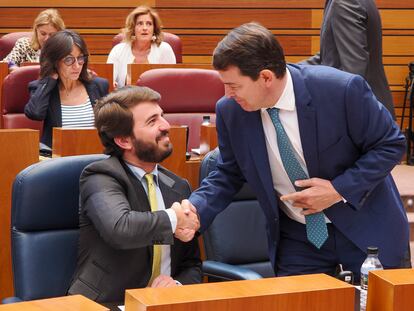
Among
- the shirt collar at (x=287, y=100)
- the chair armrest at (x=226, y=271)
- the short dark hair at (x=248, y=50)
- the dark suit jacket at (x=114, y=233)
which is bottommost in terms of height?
the chair armrest at (x=226, y=271)

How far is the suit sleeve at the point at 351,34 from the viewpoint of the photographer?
149 inches

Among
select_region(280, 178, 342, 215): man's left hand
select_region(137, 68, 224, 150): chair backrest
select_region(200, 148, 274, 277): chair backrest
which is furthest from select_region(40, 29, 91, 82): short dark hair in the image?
select_region(280, 178, 342, 215): man's left hand

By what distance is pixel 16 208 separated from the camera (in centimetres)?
229

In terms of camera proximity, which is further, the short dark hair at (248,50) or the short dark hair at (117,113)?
the short dark hair at (117,113)

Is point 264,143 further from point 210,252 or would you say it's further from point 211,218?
point 210,252

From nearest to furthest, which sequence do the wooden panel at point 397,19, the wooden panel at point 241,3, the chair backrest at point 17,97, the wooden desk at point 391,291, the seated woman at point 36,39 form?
the wooden desk at point 391,291, the chair backrest at point 17,97, the seated woman at point 36,39, the wooden panel at point 397,19, the wooden panel at point 241,3

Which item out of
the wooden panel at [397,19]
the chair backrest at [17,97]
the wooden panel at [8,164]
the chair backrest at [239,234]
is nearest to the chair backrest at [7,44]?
the chair backrest at [17,97]

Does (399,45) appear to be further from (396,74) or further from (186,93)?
(186,93)

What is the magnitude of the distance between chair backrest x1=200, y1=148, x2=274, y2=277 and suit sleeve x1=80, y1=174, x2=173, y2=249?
23.0 inches

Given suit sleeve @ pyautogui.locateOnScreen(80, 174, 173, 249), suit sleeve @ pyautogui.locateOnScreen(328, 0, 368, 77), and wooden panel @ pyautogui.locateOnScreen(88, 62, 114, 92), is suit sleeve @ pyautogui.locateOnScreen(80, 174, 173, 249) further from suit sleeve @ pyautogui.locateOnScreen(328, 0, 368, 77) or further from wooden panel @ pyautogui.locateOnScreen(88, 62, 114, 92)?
wooden panel @ pyautogui.locateOnScreen(88, 62, 114, 92)

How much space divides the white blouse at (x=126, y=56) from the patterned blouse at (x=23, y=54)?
545 millimetres

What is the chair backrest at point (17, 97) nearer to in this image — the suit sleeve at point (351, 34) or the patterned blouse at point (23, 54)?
the patterned blouse at point (23, 54)

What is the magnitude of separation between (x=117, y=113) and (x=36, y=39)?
3.92 meters

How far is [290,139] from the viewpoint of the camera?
226 cm
